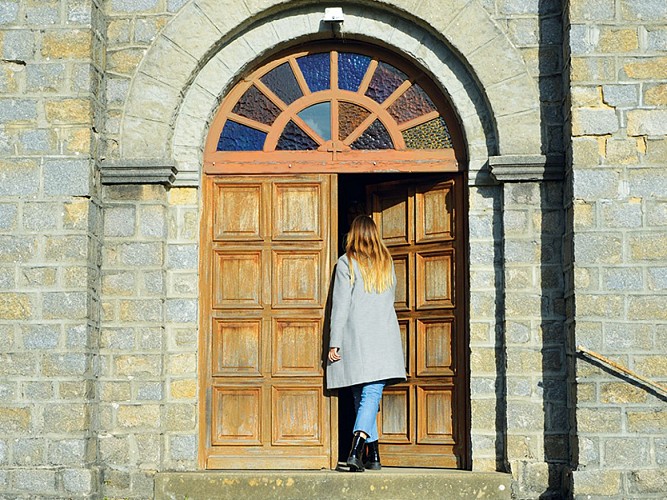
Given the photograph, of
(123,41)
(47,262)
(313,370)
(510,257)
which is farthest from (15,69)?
(510,257)

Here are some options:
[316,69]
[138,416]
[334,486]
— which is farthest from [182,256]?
[334,486]

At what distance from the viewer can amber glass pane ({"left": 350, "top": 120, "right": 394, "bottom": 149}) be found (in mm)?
8305

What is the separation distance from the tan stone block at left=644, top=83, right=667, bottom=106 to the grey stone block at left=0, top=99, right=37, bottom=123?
4.13m

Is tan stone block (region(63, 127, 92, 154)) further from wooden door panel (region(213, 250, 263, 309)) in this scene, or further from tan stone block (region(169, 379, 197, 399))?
tan stone block (region(169, 379, 197, 399))

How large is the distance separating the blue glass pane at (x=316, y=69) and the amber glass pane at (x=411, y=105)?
0.53 metres

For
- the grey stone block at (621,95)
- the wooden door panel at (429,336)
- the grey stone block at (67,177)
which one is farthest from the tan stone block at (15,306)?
the grey stone block at (621,95)

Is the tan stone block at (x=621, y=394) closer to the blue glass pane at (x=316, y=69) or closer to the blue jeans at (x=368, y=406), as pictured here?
the blue jeans at (x=368, y=406)

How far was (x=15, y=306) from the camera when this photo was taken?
755 cm

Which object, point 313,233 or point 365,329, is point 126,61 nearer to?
point 313,233

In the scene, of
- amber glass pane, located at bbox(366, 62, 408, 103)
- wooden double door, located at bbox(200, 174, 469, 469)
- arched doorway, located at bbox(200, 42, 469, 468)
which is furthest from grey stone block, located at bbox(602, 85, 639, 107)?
amber glass pane, located at bbox(366, 62, 408, 103)

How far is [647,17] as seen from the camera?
7.58m

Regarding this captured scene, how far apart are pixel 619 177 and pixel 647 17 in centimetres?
111

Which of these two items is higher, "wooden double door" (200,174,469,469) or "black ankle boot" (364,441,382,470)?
"wooden double door" (200,174,469,469)

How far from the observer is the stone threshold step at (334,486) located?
24.4 ft
